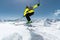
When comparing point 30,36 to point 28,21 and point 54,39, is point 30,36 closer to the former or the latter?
point 54,39

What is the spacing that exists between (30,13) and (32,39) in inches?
213

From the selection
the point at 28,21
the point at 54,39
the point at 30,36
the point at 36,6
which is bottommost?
the point at 54,39

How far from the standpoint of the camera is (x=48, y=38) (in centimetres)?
1428

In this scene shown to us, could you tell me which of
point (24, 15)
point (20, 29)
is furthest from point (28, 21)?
point (20, 29)

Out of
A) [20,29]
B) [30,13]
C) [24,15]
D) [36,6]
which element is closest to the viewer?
[20,29]

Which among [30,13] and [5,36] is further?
[30,13]

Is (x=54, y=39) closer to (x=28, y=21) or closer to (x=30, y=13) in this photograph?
(x=30, y=13)

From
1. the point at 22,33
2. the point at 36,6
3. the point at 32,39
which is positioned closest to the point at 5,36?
the point at 22,33

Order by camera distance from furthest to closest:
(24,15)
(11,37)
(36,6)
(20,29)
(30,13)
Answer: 1. (24,15)
2. (30,13)
3. (36,6)
4. (20,29)
5. (11,37)

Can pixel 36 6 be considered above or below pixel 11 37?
above

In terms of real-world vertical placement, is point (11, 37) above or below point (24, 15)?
below

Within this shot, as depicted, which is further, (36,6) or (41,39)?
(36,6)

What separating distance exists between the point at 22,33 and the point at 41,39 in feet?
5.89

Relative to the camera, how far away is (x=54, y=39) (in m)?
14.5
